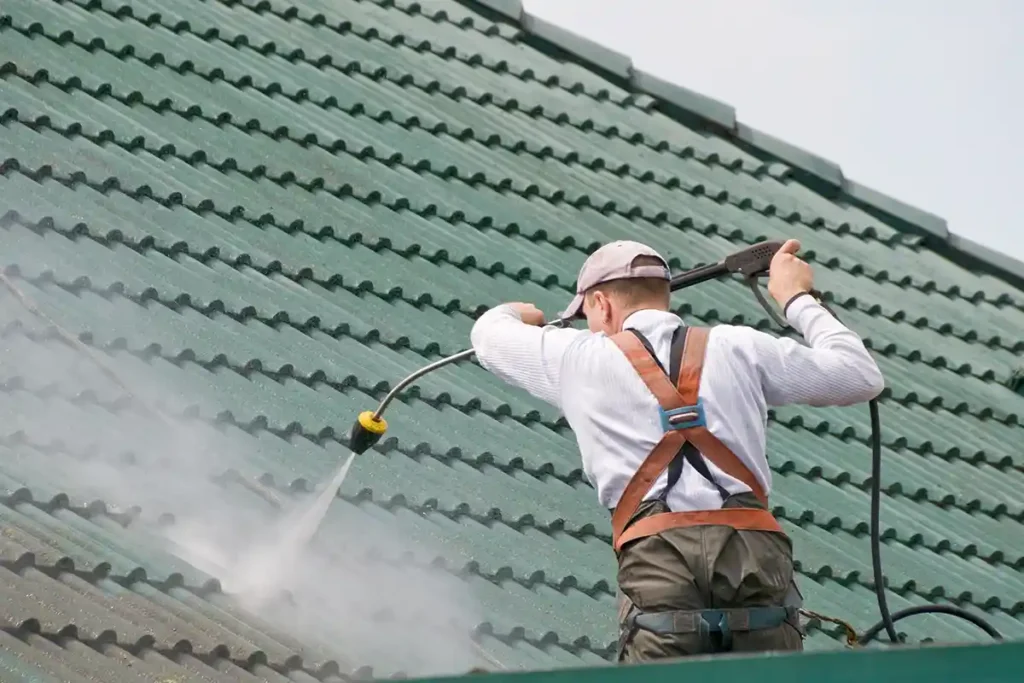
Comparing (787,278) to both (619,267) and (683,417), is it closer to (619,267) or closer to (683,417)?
(619,267)

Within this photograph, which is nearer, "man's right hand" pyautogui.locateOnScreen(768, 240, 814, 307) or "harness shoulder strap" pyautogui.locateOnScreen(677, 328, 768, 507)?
"harness shoulder strap" pyautogui.locateOnScreen(677, 328, 768, 507)

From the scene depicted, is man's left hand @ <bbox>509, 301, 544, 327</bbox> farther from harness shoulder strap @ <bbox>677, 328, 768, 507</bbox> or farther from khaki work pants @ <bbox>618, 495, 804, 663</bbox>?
khaki work pants @ <bbox>618, 495, 804, 663</bbox>

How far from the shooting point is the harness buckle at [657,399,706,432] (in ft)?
15.0

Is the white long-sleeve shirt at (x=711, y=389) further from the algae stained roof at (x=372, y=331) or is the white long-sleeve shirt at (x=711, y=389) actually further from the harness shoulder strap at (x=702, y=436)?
the algae stained roof at (x=372, y=331)

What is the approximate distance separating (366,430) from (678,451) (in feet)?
4.89

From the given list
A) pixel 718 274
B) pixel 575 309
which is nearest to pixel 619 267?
pixel 575 309

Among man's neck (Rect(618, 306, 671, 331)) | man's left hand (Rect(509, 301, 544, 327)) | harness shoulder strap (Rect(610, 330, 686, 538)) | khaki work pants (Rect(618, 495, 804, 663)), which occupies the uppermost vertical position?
man's left hand (Rect(509, 301, 544, 327))

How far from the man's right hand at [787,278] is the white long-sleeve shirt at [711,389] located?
0.16 meters

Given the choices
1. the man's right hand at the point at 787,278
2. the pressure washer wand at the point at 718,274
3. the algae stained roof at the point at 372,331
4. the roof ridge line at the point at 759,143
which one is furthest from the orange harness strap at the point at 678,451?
the roof ridge line at the point at 759,143

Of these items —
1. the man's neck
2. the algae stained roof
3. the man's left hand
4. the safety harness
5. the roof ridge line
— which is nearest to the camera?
the safety harness

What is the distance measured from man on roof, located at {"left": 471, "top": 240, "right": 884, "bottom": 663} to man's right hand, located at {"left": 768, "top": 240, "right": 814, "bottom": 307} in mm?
174

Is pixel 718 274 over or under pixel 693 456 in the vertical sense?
over

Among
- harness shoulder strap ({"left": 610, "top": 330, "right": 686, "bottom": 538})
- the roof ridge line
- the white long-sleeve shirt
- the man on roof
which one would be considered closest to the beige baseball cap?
the man on roof

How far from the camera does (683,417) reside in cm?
457
